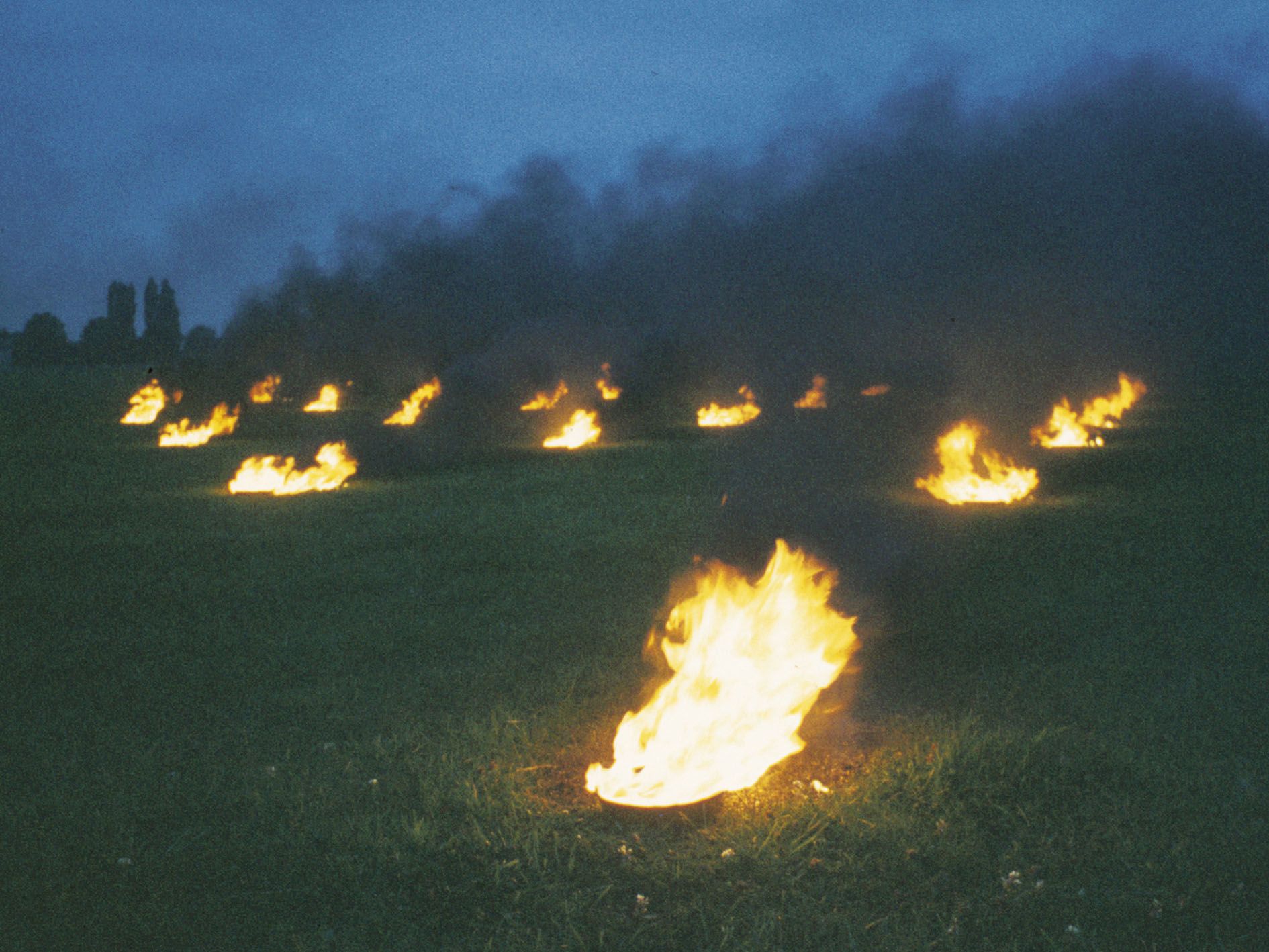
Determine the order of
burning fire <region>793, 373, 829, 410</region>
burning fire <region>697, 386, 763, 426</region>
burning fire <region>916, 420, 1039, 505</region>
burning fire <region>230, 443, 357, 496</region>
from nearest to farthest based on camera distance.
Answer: burning fire <region>916, 420, 1039, 505</region> → burning fire <region>793, 373, 829, 410</region> → burning fire <region>230, 443, 357, 496</region> → burning fire <region>697, 386, 763, 426</region>

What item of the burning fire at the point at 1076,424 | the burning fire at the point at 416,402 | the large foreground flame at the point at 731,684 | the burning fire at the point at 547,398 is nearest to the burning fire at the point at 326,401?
the burning fire at the point at 416,402

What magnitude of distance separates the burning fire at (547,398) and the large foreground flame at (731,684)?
2350 cm

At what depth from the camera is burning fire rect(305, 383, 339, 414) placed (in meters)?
37.9

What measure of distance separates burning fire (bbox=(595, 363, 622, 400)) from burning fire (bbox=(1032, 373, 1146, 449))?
40.2 feet

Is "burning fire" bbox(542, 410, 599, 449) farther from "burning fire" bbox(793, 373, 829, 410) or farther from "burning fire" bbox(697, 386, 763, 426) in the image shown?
"burning fire" bbox(793, 373, 829, 410)

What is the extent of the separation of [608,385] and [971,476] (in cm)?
1732

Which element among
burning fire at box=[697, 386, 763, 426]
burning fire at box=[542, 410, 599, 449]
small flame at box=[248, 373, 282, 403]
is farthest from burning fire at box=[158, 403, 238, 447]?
burning fire at box=[697, 386, 763, 426]

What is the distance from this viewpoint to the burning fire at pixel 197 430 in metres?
25.3

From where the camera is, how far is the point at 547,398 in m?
29.3

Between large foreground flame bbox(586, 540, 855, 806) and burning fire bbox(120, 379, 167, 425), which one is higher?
burning fire bbox(120, 379, 167, 425)

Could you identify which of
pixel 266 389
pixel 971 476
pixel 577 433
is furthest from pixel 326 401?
pixel 971 476

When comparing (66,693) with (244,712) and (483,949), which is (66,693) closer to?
(244,712)

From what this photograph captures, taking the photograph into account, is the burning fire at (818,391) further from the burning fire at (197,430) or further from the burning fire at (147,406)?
the burning fire at (147,406)

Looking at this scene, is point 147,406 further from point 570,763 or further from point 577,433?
point 570,763
